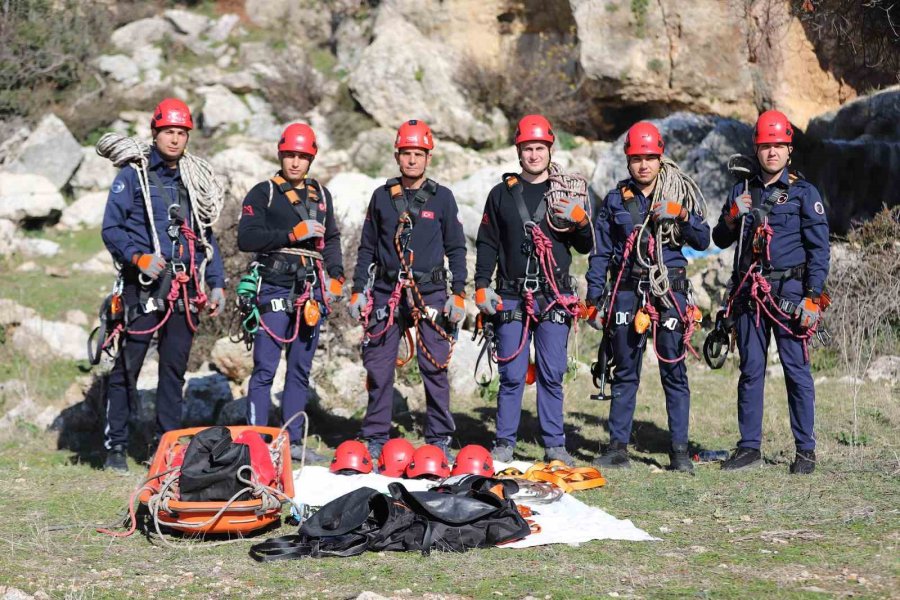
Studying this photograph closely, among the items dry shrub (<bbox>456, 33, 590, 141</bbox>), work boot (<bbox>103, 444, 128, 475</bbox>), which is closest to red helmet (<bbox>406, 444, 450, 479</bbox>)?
work boot (<bbox>103, 444, 128, 475</bbox>)

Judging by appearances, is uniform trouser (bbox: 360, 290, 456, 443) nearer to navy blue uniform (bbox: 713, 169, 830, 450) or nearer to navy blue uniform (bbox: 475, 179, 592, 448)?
navy blue uniform (bbox: 475, 179, 592, 448)

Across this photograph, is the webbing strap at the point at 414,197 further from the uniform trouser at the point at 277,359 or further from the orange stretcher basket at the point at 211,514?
the orange stretcher basket at the point at 211,514

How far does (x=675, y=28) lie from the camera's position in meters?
16.1

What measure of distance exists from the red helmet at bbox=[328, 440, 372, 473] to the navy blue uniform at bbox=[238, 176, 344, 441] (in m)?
0.68

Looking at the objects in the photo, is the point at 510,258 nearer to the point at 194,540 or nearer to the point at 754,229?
the point at 754,229

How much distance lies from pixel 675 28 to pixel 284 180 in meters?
10.5

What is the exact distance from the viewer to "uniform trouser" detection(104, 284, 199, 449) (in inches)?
285

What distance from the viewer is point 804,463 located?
6824 mm

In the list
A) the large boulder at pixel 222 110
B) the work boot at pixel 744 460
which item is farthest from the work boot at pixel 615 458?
the large boulder at pixel 222 110

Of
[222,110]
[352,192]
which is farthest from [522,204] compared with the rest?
[222,110]

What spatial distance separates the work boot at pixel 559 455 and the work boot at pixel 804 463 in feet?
5.10

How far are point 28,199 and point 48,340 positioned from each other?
5.02 meters

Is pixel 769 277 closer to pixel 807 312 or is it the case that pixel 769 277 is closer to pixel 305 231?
pixel 807 312

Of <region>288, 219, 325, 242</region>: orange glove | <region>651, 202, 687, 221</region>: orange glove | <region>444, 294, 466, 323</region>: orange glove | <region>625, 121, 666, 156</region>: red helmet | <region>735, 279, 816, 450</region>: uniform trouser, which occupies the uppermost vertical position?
<region>625, 121, 666, 156</region>: red helmet
